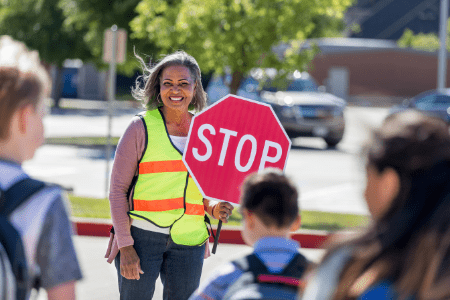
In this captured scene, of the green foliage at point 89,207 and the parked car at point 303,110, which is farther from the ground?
the parked car at point 303,110

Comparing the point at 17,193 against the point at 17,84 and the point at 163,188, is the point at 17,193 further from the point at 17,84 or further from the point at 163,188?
the point at 163,188

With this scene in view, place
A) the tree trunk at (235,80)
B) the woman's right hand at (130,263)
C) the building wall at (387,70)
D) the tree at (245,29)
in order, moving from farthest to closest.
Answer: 1. the building wall at (387,70)
2. the tree trunk at (235,80)
3. the tree at (245,29)
4. the woman's right hand at (130,263)

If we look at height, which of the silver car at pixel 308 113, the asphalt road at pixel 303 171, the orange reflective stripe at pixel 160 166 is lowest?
the asphalt road at pixel 303 171

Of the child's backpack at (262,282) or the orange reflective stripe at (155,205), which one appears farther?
the orange reflective stripe at (155,205)

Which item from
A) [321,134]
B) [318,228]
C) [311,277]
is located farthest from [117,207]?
[321,134]

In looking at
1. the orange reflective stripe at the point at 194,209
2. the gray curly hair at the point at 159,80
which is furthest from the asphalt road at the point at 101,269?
the gray curly hair at the point at 159,80

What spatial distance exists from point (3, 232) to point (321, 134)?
16860mm

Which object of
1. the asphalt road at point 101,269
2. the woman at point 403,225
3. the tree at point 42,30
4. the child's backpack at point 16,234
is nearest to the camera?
the woman at point 403,225

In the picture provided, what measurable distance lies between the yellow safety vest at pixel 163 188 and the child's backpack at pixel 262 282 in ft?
4.28

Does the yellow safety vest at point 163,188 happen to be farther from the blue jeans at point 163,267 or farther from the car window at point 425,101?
the car window at point 425,101

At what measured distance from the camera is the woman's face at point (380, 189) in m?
1.37

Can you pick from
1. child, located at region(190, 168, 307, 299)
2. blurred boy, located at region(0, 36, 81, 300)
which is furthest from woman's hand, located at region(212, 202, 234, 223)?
blurred boy, located at region(0, 36, 81, 300)

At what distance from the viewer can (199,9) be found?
34.5 ft

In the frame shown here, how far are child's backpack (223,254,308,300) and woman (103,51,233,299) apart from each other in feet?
4.22
